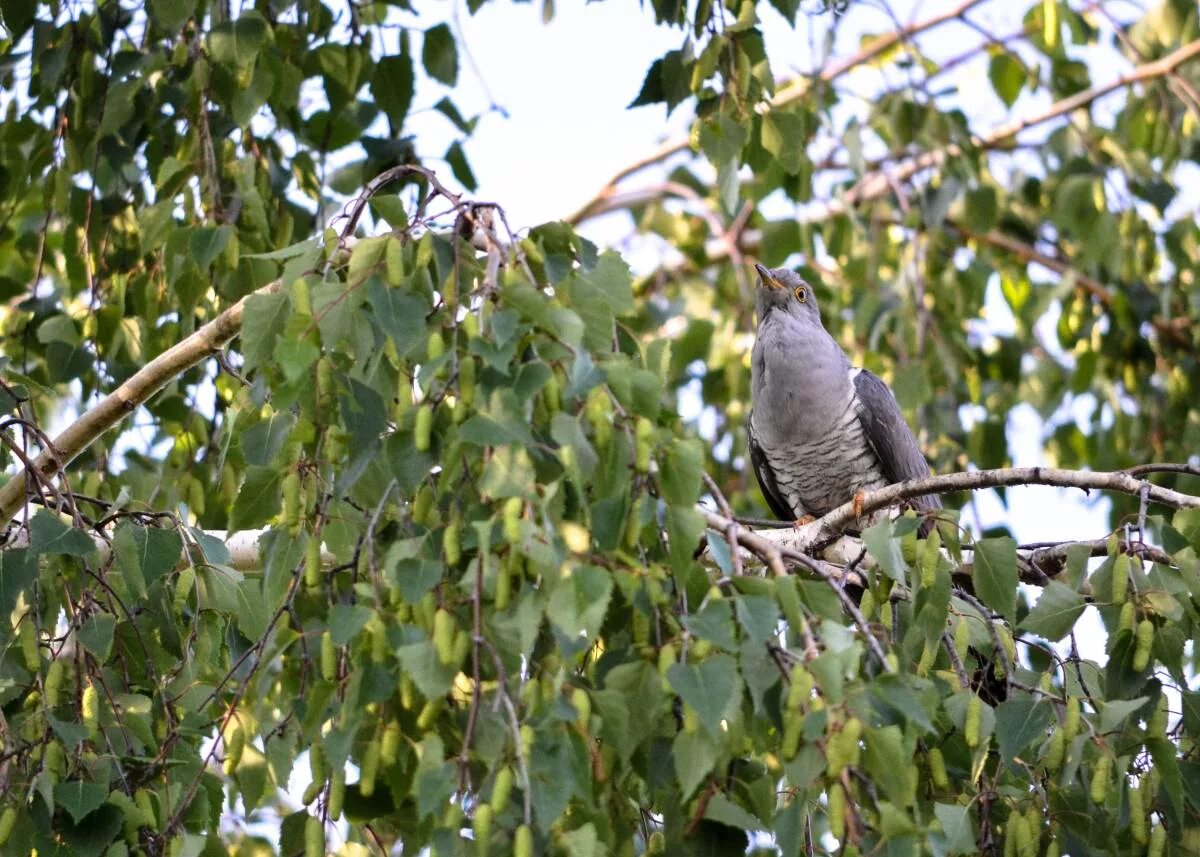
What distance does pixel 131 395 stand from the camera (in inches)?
99.4

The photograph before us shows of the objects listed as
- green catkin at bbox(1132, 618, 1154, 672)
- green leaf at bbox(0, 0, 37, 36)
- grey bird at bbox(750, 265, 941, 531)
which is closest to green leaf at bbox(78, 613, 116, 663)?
green catkin at bbox(1132, 618, 1154, 672)

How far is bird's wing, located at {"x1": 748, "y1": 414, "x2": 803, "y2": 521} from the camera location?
4.70m

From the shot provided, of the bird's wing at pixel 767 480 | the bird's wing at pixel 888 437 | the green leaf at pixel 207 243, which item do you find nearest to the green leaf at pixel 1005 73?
the bird's wing at pixel 888 437

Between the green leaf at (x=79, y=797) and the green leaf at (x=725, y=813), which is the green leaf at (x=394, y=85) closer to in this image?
the green leaf at (x=79, y=797)

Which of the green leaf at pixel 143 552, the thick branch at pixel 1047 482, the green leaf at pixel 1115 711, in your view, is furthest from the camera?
the thick branch at pixel 1047 482

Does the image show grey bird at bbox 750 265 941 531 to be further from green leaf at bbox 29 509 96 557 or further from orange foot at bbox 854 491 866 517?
green leaf at bbox 29 509 96 557

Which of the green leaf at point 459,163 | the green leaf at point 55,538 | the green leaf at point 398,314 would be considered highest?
the green leaf at point 459,163

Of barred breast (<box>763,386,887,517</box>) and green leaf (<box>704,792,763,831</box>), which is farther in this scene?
barred breast (<box>763,386,887,517</box>)

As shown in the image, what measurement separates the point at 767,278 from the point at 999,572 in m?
2.61

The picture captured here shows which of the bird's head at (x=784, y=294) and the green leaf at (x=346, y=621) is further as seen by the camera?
the bird's head at (x=784, y=294)

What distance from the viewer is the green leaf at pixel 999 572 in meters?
2.10

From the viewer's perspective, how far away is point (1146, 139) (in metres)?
5.09

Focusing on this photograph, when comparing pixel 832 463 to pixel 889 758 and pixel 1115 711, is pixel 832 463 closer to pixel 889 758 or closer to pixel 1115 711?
pixel 1115 711

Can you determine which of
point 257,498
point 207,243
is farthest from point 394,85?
point 257,498
